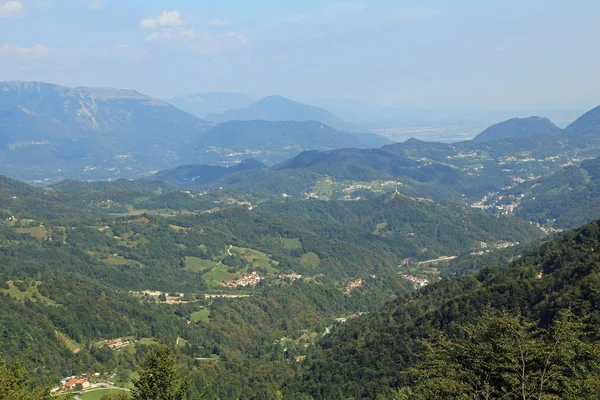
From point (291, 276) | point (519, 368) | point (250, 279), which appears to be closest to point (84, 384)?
point (519, 368)

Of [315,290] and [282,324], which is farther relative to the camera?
[315,290]

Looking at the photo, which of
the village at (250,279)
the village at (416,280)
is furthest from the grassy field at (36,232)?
the village at (416,280)

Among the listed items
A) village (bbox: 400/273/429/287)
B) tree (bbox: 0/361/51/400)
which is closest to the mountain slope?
tree (bbox: 0/361/51/400)

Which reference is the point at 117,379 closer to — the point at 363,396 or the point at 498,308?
the point at 363,396

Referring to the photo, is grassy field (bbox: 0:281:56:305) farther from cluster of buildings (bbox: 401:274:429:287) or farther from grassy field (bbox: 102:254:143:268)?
cluster of buildings (bbox: 401:274:429:287)

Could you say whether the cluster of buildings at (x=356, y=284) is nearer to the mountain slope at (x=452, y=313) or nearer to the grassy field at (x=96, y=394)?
the mountain slope at (x=452, y=313)

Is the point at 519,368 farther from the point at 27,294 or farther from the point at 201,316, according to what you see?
the point at 201,316

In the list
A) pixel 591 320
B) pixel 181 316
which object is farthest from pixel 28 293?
pixel 591 320
